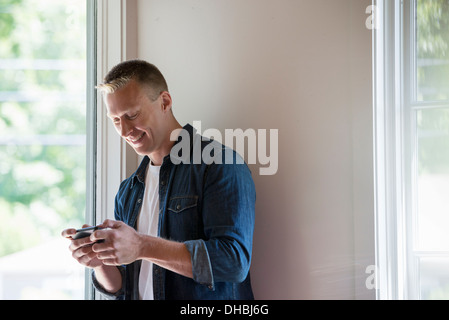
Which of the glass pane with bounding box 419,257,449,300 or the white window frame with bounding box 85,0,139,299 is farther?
the white window frame with bounding box 85,0,139,299

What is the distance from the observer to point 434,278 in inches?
26.7

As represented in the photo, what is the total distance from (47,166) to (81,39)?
0.31 m

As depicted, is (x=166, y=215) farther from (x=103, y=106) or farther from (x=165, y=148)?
(x=103, y=106)

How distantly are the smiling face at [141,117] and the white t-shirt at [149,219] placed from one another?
57 millimetres

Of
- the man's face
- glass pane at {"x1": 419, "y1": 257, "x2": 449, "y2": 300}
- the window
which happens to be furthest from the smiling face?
glass pane at {"x1": 419, "y1": 257, "x2": 449, "y2": 300}

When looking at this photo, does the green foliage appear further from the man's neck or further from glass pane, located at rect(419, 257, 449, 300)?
glass pane, located at rect(419, 257, 449, 300)

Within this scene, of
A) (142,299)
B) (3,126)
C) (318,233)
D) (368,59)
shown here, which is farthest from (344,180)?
(3,126)

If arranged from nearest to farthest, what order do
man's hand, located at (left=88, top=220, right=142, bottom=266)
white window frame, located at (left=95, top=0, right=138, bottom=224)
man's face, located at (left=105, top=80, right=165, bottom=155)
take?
1. man's hand, located at (left=88, top=220, right=142, bottom=266)
2. man's face, located at (left=105, top=80, right=165, bottom=155)
3. white window frame, located at (left=95, top=0, right=138, bottom=224)

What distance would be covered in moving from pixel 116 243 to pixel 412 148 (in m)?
0.52

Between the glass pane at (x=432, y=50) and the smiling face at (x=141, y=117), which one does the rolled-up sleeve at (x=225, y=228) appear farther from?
the glass pane at (x=432, y=50)

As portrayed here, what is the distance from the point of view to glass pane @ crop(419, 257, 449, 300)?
67 cm

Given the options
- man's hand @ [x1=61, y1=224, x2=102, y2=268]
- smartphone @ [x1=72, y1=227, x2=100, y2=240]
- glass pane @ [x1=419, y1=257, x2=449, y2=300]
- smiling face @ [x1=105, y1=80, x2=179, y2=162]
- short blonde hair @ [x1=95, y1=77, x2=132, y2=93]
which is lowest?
glass pane @ [x1=419, y1=257, x2=449, y2=300]

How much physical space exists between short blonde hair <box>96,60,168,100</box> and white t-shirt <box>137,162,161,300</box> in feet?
0.52

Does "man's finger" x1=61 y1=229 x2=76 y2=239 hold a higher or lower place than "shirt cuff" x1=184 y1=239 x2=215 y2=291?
higher
